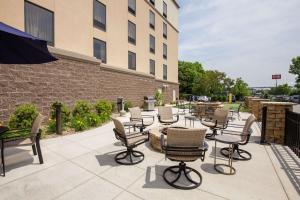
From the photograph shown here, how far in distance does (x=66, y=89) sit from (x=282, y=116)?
1010cm

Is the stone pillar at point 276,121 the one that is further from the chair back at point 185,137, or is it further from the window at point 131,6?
the window at point 131,6

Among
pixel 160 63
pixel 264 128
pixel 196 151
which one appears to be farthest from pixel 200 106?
pixel 160 63

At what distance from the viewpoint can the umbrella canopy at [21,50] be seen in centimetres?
412

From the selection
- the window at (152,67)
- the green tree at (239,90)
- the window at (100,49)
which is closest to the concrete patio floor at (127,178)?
the window at (100,49)

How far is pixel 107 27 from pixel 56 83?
780 cm

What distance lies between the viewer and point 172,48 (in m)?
30.3

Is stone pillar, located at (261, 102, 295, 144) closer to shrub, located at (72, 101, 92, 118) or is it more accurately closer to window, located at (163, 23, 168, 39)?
shrub, located at (72, 101, 92, 118)

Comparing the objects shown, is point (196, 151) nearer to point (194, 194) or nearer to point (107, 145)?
point (194, 194)

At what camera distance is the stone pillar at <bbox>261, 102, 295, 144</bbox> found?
644 cm

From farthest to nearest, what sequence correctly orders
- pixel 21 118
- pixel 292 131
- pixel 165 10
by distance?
pixel 165 10 < pixel 21 118 < pixel 292 131

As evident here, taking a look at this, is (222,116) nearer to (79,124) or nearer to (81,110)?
(79,124)

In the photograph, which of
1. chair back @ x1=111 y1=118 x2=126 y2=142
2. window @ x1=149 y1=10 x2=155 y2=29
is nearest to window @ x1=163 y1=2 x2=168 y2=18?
window @ x1=149 y1=10 x2=155 y2=29

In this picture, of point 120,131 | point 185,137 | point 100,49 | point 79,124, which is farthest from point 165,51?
point 185,137

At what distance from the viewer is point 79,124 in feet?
26.6
